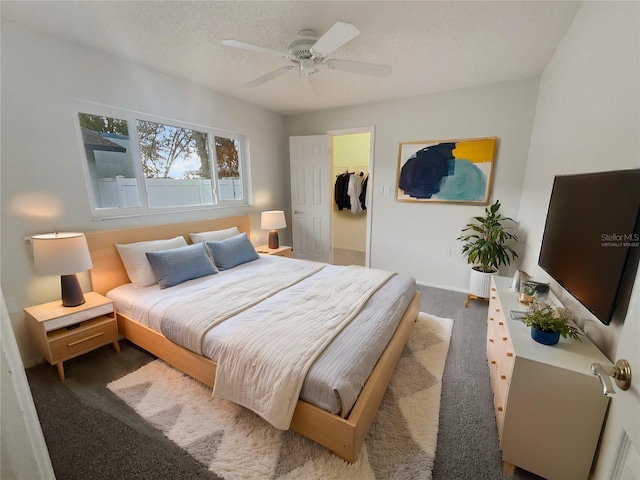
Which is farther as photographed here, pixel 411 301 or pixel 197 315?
pixel 411 301

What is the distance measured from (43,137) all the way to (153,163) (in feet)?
2.88

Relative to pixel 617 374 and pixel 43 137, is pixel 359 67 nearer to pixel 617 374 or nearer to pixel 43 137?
pixel 617 374

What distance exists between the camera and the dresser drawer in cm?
189

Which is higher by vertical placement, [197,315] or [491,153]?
[491,153]

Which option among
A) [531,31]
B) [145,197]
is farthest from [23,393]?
[531,31]

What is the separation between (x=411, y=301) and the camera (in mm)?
2395

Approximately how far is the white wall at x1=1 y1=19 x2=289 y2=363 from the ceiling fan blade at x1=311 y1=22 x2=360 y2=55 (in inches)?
73.8

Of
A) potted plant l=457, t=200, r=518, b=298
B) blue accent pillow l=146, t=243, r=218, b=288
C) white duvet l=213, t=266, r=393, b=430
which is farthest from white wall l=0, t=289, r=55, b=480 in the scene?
potted plant l=457, t=200, r=518, b=298

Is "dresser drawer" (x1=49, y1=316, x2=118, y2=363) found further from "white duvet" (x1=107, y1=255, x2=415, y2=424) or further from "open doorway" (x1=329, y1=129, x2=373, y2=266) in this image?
"open doorway" (x1=329, y1=129, x2=373, y2=266)

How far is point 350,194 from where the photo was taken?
195 inches

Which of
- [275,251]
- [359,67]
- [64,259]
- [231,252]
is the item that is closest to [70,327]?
[64,259]

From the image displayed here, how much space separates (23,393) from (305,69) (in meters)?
2.24

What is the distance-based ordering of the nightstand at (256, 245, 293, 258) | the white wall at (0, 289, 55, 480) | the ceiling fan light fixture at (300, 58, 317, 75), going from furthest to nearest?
the nightstand at (256, 245, 293, 258), the ceiling fan light fixture at (300, 58, 317, 75), the white wall at (0, 289, 55, 480)

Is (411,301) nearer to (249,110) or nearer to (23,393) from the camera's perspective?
(23,393)
